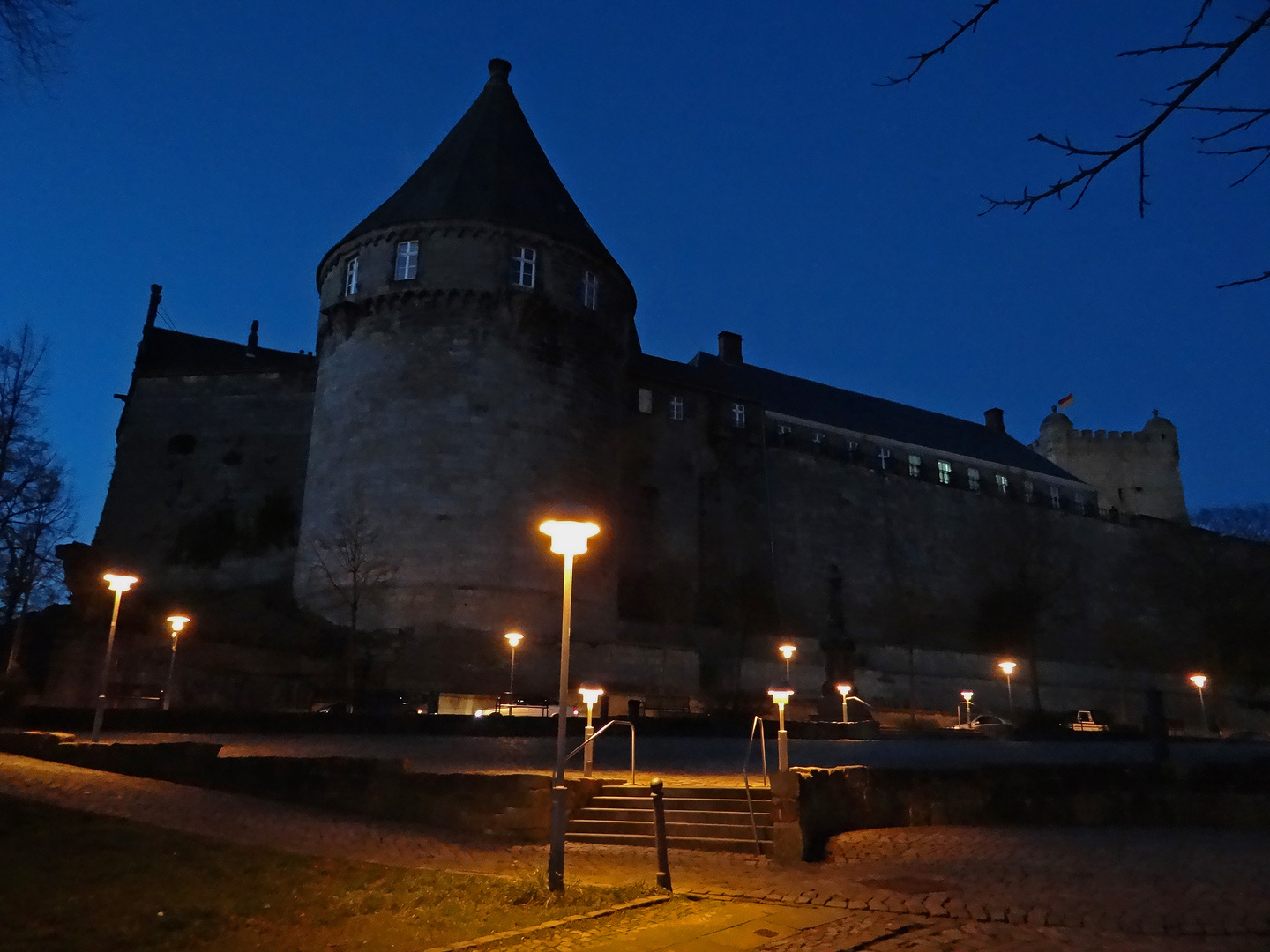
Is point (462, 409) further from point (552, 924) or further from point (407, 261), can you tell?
point (552, 924)

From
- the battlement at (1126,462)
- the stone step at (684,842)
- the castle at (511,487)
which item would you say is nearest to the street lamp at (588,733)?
the stone step at (684,842)

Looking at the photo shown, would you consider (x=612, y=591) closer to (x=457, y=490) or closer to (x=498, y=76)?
(x=457, y=490)

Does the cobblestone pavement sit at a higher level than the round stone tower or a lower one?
lower

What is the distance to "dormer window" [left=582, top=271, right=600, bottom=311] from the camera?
34.2 meters

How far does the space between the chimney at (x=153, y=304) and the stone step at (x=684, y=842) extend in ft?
132

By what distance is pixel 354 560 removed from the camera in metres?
29.1

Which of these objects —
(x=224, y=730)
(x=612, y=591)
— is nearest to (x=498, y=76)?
(x=612, y=591)

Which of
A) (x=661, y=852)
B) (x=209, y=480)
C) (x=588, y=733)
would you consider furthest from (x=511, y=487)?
(x=661, y=852)

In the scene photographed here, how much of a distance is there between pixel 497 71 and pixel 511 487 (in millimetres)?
19476

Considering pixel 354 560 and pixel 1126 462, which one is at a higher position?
pixel 1126 462

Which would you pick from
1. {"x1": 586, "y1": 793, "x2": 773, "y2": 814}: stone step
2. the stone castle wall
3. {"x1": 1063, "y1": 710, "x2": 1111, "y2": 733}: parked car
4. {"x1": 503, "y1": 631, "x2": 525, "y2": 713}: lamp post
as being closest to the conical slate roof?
the stone castle wall

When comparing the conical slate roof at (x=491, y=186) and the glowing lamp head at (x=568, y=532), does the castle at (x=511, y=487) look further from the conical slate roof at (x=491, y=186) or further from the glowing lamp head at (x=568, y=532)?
the glowing lamp head at (x=568, y=532)

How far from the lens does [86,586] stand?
1022 inches

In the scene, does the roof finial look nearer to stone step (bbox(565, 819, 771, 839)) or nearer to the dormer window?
the dormer window
